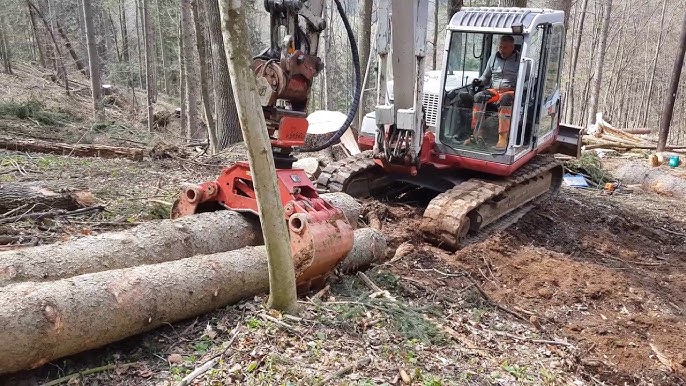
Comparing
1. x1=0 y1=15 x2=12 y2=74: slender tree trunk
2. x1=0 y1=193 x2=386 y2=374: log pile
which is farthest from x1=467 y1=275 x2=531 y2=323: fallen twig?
x1=0 y1=15 x2=12 y2=74: slender tree trunk

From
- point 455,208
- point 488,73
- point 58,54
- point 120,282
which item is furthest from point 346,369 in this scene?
point 58,54

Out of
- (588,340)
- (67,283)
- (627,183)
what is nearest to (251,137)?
(67,283)

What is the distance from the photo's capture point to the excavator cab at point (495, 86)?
22.9 feet

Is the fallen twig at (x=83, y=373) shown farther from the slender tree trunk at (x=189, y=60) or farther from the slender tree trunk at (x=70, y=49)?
the slender tree trunk at (x=70, y=49)

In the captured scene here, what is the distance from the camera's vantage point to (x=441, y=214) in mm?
6426

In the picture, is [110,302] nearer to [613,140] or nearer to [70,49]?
[613,140]

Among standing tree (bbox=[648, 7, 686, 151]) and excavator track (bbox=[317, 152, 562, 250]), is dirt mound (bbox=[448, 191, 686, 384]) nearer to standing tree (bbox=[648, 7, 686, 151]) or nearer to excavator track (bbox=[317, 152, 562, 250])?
excavator track (bbox=[317, 152, 562, 250])

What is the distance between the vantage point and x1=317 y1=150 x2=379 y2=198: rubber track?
7.21m

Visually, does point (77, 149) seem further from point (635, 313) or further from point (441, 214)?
point (635, 313)

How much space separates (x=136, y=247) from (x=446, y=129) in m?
4.62

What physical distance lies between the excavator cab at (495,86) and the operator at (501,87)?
0.5 inches

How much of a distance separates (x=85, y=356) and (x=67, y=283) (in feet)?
1.44

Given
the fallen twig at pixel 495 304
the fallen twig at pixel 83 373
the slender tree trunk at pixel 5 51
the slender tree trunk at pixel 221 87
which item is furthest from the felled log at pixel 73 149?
the slender tree trunk at pixel 5 51

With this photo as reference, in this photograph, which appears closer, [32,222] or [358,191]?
[32,222]
